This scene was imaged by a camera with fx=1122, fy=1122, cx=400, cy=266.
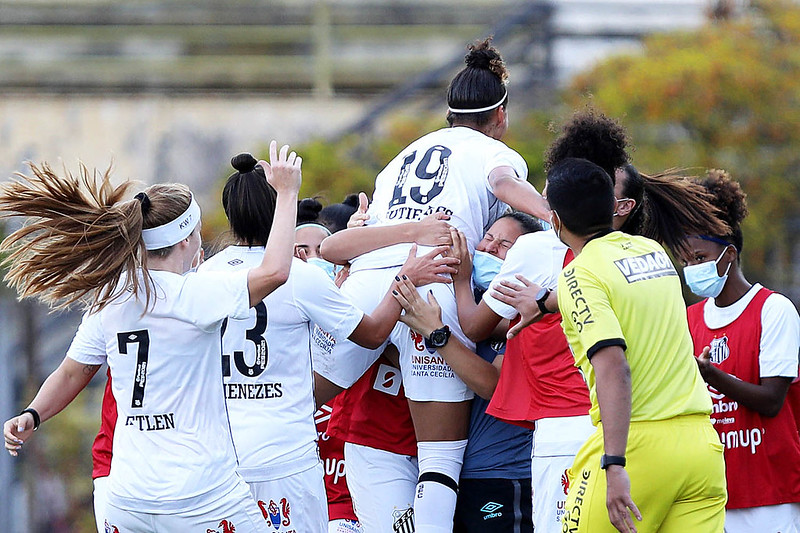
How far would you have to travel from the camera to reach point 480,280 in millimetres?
5496

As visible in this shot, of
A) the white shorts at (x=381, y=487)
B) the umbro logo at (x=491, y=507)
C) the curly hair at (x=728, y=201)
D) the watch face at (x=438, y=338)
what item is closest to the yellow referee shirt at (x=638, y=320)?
the watch face at (x=438, y=338)

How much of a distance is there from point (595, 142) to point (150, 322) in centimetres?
210

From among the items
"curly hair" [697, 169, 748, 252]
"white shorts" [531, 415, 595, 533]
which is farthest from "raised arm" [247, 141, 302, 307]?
"curly hair" [697, 169, 748, 252]

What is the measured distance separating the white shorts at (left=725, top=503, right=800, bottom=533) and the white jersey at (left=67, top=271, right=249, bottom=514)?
103 inches

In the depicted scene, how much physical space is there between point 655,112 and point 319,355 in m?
7.23

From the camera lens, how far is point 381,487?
566 centimetres

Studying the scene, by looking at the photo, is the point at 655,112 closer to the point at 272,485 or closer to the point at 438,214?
the point at 438,214

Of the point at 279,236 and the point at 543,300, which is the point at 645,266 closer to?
the point at 543,300

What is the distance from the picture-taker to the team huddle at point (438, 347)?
404 cm

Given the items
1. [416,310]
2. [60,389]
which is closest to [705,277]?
[416,310]

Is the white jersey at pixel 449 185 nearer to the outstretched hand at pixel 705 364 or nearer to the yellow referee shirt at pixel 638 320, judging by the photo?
the outstretched hand at pixel 705 364

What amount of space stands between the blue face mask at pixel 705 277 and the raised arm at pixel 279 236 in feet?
7.15

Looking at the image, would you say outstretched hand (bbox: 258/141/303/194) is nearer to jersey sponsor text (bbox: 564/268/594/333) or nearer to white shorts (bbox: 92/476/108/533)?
jersey sponsor text (bbox: 564/268/594/333)

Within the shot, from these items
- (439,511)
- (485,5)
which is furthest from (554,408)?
(485,5)
